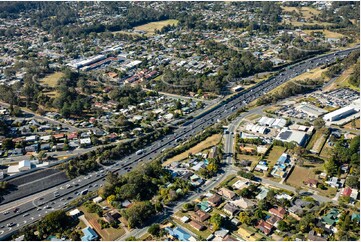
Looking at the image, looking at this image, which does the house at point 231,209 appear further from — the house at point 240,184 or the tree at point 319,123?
the tree at point 319,123

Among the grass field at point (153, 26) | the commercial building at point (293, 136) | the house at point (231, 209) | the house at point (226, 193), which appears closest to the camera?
the house at point (231, 209)

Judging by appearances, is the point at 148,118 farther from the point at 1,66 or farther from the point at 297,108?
the point at 1,66

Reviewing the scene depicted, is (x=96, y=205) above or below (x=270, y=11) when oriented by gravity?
below

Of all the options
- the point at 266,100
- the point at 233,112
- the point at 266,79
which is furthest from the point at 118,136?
the point at 266,79

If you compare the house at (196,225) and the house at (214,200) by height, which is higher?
the house at (214,200)

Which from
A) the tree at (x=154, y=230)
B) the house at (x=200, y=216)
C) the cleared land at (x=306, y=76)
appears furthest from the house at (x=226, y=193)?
the cleared land at (x=306, y=76)
